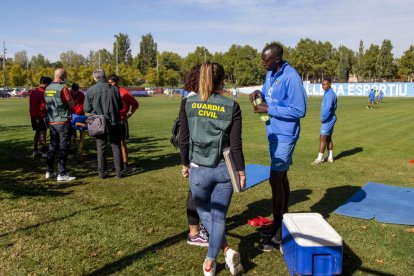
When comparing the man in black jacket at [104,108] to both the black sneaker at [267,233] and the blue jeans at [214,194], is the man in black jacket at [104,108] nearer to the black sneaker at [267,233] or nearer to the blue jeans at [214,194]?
the black sneaker at [267,233]

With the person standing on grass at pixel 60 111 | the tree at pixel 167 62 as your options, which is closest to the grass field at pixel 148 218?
the person standing on grass at pixel 60 111

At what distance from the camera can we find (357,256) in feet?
13.8

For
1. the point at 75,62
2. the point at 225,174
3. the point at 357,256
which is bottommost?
the point at 357,256

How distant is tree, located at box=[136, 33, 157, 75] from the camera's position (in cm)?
10451

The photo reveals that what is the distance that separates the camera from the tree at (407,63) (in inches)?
3046

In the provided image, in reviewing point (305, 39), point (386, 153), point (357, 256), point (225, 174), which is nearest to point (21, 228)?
point (225, 174)

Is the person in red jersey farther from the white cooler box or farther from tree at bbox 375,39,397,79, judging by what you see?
tree at bbox 375,39,397,79

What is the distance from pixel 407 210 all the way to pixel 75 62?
12830 cm

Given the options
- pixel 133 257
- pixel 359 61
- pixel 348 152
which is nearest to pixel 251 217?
pixel 133 257

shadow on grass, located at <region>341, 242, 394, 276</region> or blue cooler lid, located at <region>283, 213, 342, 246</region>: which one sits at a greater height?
blue cooler lid, located at <region>283, 213, 342, 246</region>

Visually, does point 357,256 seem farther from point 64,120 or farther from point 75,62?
point 75,62

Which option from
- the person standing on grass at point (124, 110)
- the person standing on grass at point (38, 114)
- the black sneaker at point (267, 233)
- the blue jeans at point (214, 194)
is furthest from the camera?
Result: the person standing on grass at point (38, 114)

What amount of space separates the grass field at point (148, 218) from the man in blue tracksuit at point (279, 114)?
0.58 meters

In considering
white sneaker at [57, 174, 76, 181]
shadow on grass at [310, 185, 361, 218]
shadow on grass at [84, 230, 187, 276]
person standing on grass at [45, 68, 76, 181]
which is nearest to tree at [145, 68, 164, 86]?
person standing on grass at [45, 68, 76, 181]
